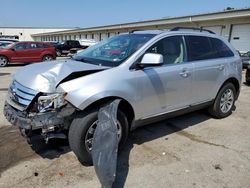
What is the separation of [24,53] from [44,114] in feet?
48.1

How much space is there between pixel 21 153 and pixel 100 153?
57.3 inches

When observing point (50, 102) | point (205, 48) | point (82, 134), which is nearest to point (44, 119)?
point (50, 102)

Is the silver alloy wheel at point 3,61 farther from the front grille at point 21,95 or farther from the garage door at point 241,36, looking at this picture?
the garage door at point 241,36

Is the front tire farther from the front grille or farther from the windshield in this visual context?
the windshield

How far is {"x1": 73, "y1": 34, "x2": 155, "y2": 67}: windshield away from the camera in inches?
162

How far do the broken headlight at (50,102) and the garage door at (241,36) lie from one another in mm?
18843

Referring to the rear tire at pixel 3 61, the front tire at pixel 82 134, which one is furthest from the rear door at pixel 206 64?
the rear tire at pixel 3 61

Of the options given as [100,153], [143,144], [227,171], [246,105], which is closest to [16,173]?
[100,153]

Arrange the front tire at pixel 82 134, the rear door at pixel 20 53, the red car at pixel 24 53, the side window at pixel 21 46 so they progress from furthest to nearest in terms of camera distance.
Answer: the side window at pixel 21 46, the rear door at pixel 20 53, the red car at pixel 24 53, the front tire at pixel 82 134

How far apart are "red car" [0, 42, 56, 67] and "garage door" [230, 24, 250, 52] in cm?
1338

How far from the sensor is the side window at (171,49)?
14.5ft

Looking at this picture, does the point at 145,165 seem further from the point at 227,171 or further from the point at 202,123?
the point at 202,123

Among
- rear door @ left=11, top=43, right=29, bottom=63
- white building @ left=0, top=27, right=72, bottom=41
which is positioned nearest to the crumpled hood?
rear door @ left=11, top=43, right=29, bottom=63

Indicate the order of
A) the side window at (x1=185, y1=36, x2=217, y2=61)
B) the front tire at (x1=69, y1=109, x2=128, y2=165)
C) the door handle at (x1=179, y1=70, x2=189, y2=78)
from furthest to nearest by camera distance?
the side window at (x1=185, y1=36, x2=217, y2=61) < the door handle at (x1=179, y1=70, x2=189, y2=78) < the front tire at (x1=69, y1=109, x2=128, y2=165)
